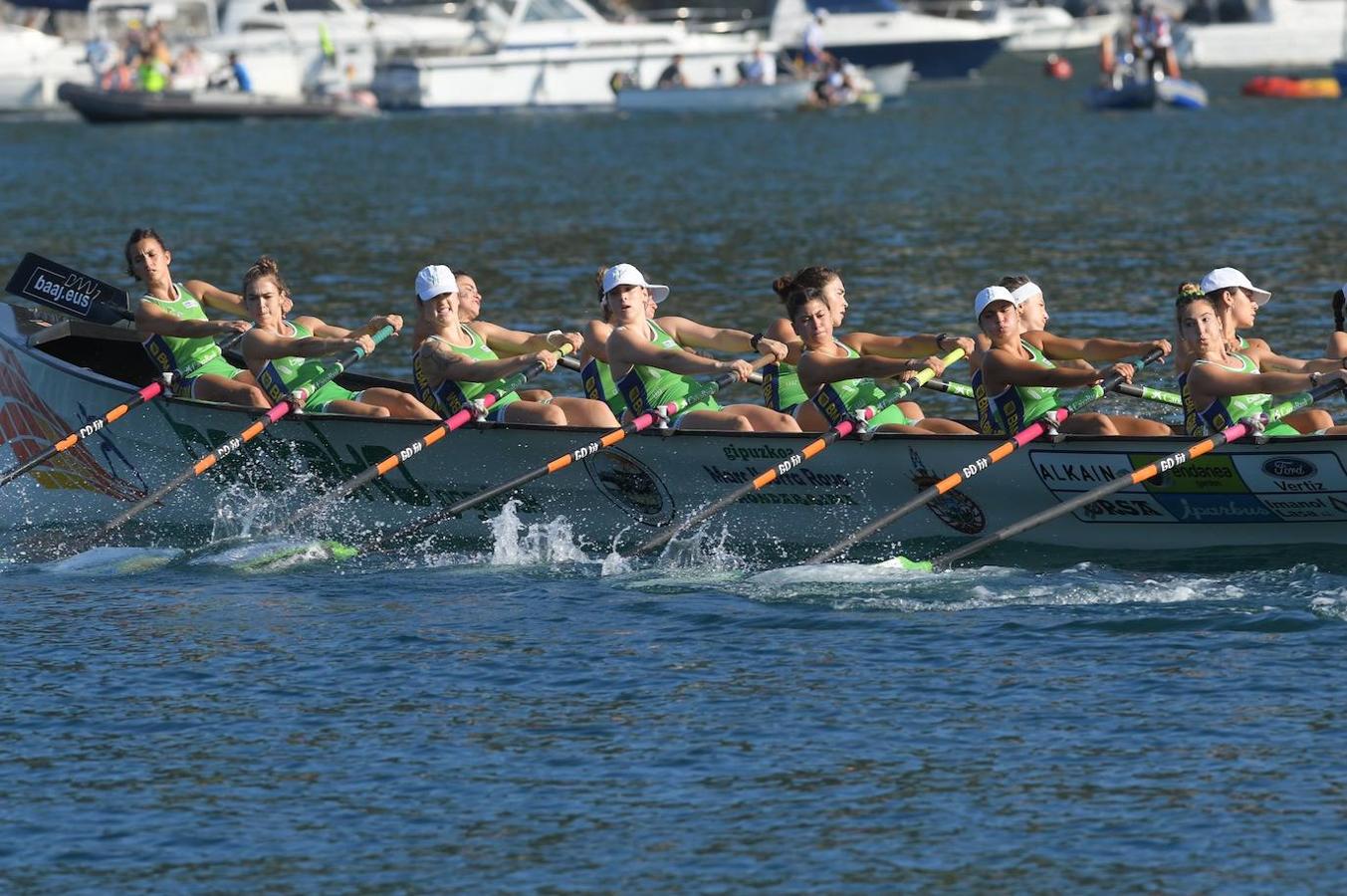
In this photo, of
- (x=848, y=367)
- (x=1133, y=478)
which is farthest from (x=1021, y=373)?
(x=848, y=367)

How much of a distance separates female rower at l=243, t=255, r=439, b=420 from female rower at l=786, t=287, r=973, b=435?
Answer: 2.81 m

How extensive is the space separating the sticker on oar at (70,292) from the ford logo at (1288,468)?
9070mm

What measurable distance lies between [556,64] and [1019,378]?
51.0m

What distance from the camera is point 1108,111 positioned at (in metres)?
59.9

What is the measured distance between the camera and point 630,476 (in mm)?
15688

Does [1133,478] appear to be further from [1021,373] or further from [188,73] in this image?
[188,73]

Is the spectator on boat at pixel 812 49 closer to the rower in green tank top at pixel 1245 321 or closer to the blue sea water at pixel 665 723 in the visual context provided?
the blue sea water at pixel 665 723

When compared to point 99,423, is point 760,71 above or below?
above

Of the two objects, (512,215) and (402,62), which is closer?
(512,215)

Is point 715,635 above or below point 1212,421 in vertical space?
below

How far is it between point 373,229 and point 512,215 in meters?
2.89

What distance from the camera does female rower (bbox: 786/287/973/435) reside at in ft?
49.3

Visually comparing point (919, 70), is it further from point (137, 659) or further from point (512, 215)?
point (137, 659)

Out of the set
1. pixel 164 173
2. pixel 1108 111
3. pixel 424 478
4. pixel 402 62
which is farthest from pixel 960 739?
pixel 402 62
